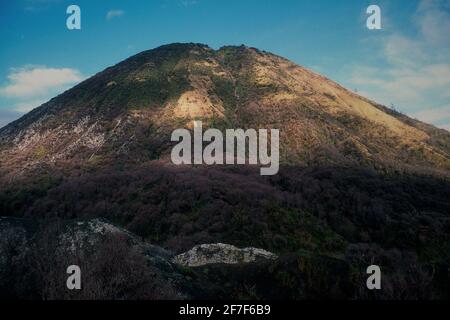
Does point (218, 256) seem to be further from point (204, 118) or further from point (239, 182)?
point (204, 118)

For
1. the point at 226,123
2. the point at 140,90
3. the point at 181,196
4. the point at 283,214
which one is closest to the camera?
the point at 283,214

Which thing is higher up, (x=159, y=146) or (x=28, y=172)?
(x=159, y=146)

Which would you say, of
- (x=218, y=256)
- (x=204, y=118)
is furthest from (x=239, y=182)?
(x=204, y=118)

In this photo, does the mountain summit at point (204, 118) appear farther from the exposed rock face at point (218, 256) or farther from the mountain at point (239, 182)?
the exposed rock face at point (218, 256)

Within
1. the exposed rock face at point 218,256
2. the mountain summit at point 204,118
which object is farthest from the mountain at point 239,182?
the mountain summit at point 204,118

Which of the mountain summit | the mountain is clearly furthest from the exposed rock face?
the mountain summit
